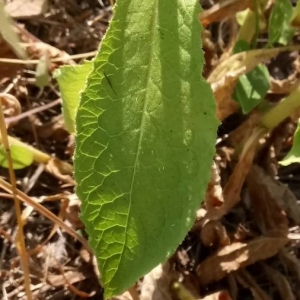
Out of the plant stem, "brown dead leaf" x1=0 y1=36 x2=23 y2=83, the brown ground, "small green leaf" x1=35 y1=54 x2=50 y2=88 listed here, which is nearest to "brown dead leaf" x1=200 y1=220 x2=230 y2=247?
the brown ground

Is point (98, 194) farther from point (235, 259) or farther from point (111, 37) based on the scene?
point (235, 259)

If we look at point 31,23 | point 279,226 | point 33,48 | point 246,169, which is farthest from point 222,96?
point 31,23

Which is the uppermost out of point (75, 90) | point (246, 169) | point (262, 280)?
point (75, 90)

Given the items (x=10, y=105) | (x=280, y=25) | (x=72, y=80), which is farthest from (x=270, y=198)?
(x=10, y=105)

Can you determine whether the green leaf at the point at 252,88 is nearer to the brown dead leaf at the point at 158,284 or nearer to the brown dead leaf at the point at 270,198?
the brown dead leaf at the point at 270,198

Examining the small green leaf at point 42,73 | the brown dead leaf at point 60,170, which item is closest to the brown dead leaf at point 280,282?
the brown dead leaf at point 60,170

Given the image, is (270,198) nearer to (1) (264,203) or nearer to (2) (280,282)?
(1) (264,203)
